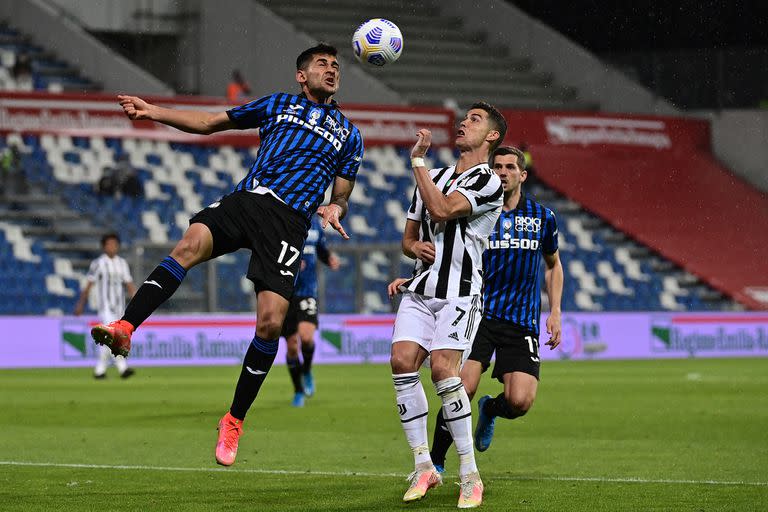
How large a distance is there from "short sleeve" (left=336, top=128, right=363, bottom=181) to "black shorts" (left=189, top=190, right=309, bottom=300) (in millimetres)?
621

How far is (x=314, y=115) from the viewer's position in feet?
27.7

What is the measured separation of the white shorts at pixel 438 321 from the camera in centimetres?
791

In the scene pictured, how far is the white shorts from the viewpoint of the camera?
7906 mm

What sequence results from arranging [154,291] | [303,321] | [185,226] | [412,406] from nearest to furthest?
[154,291] → [412,406] → [303,321] → [185,226]

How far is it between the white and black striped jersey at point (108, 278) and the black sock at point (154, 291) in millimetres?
13002

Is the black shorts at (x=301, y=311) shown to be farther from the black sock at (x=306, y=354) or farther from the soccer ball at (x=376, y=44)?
the soccer ball at (x=376, y=44)

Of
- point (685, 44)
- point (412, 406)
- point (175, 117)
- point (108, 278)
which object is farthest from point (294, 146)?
point (685, 44)

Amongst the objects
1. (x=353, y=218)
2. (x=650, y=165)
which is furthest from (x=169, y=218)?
(x=650, y=165)

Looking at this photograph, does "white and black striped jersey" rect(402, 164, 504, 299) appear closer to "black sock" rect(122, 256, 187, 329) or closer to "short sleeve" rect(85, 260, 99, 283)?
"black sock" rect(122, 256, 187, 329)

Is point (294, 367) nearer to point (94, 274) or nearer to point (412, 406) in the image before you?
point (94, 274)

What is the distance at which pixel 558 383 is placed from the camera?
19.3 meters

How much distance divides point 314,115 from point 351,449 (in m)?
3.50

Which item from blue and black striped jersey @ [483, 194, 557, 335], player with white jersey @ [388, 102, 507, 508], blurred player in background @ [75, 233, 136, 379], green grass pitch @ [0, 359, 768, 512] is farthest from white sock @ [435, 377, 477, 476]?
blurred player in background @ [75, 233, 136, 379]

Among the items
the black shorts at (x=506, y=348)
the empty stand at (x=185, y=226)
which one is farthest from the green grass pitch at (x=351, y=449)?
the empty stand at (x=185, y=226)
